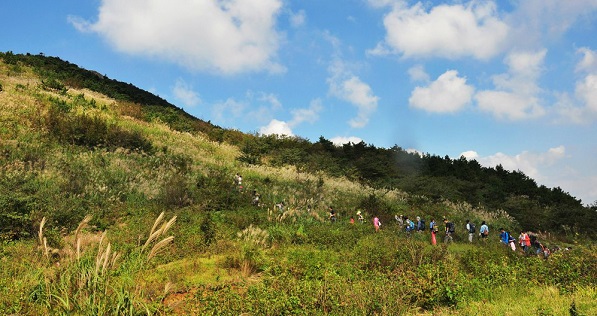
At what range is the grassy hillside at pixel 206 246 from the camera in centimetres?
544

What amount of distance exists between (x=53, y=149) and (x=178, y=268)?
13.9 meters

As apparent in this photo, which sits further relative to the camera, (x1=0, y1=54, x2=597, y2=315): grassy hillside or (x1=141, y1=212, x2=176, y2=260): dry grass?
(x1=0, y1=54, x2=597, y2=315): grassy hillside

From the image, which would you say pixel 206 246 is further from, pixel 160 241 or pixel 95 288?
pixel 160 241

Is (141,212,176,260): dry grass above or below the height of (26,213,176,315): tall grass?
above

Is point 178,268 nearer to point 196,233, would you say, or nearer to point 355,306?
point 196,233

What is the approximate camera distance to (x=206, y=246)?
1003cm

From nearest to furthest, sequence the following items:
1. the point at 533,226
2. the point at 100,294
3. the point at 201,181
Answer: the point at 100,294 < the point at 201,181 < the point at 533,226

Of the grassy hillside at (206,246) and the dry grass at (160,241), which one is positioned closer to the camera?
the dry grass at (160,241)

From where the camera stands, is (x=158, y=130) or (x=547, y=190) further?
(x=547, y=190)

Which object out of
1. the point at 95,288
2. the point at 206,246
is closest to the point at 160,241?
the point at 95,288

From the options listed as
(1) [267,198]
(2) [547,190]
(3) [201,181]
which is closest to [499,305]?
(1) [267,198]

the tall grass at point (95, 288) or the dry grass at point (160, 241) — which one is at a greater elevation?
the dry grass at point (160, 241)

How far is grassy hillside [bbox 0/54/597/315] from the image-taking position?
17.8ft

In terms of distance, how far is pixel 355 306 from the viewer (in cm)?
576
